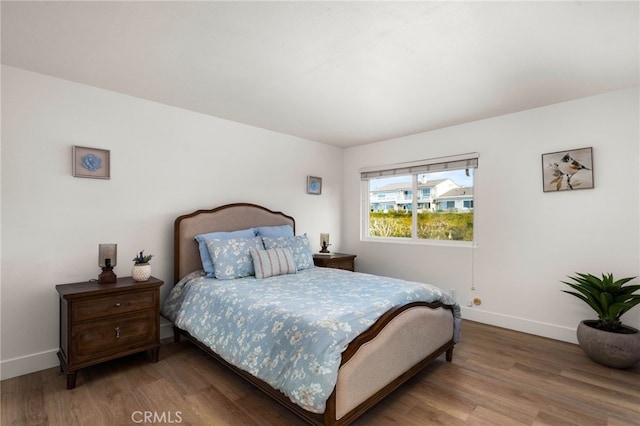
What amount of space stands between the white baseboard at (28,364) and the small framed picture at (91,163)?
1444mm

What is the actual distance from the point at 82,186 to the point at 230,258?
1.37m

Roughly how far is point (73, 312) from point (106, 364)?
25.6 inches

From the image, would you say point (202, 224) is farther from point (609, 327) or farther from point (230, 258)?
point (609, 327)

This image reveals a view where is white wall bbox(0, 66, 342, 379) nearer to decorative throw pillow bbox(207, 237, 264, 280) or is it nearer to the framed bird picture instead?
decorative throw pillow bbox(207, 237, 264, 280)

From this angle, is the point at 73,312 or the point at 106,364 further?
the point at 106,364

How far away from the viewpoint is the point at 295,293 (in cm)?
239

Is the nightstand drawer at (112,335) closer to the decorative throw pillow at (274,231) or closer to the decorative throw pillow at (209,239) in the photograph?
the decorative throw pillow at (209,239)

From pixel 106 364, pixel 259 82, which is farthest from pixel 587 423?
pixel 106 364

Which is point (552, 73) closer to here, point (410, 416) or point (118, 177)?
point (410, 416)

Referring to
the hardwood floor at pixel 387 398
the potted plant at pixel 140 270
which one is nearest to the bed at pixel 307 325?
the hardwood floor at pixel 387 398

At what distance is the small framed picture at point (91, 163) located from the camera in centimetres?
261

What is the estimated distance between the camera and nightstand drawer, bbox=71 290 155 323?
2217mm

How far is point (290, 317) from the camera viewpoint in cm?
186

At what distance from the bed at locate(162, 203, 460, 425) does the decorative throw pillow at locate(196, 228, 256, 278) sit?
0.13 feet
